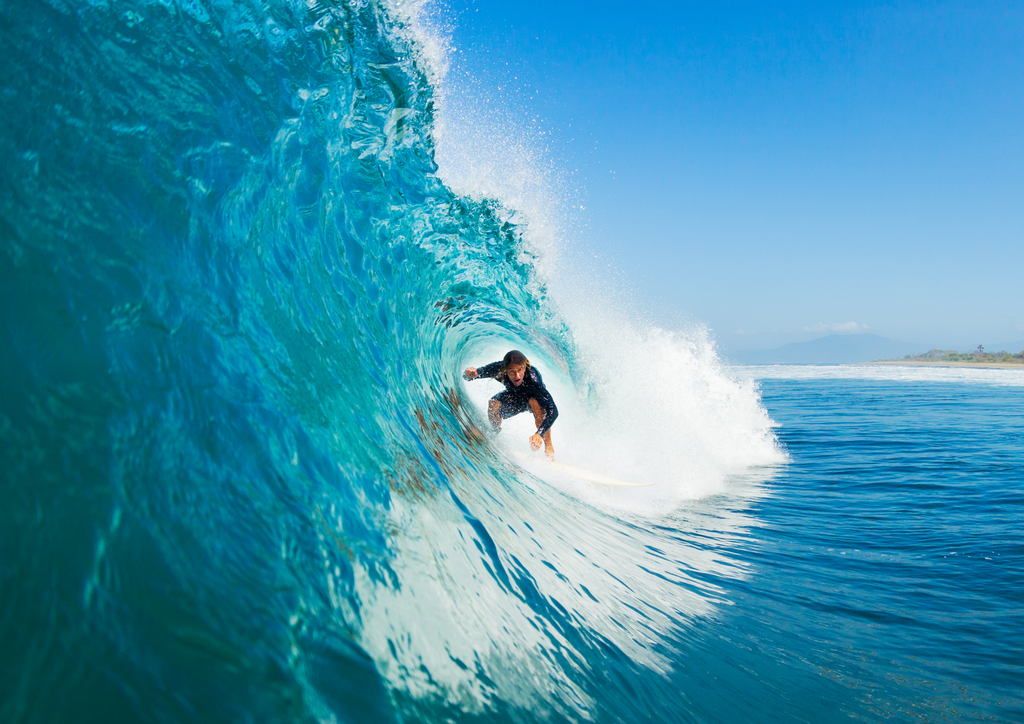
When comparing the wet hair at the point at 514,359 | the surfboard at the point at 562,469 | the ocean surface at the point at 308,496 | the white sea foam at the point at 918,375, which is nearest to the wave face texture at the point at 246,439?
the ocean surface at the point at 308,496

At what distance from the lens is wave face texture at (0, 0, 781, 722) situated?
134 cm

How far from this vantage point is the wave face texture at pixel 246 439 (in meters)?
1.34

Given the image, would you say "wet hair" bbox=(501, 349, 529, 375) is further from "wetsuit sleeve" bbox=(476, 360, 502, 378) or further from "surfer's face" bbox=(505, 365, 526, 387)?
"wetsuit sleeve" bbox=(476, 360, 502, 378)

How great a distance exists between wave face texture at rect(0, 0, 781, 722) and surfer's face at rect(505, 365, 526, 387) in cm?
145

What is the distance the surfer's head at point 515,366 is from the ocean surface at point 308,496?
775 millimetres

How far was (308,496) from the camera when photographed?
212cm

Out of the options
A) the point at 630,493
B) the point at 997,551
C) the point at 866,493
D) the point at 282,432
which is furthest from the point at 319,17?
the point at 866,493

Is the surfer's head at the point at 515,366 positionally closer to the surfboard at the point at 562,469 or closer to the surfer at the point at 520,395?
the surfer at the point at 520,395

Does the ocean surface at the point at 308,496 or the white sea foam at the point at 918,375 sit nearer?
the ocean surface at the point at 308,496

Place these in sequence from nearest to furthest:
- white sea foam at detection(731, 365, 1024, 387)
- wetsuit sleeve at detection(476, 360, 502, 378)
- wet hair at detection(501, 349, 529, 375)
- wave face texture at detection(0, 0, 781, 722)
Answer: wave face texture at detection(0, 0, 781, 722) < wet hair at detection(501, 349, 529, 375) < wetsuit sleeve at detection(476, 360, 502, 378) < white sea foam at detection(731, 365, 1024, 387)

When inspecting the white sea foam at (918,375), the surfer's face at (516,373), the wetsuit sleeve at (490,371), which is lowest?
the wetsuit sleeve at (490,371)

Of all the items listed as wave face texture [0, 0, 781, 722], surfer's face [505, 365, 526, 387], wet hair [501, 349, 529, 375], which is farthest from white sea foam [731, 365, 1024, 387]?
wave face texture [0, 0, 781, 722]

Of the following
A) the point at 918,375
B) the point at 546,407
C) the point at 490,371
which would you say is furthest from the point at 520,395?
the point at 918,375

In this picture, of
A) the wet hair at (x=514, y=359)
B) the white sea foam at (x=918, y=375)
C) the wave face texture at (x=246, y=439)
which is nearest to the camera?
the wave face texture at (x=246, y=439)
